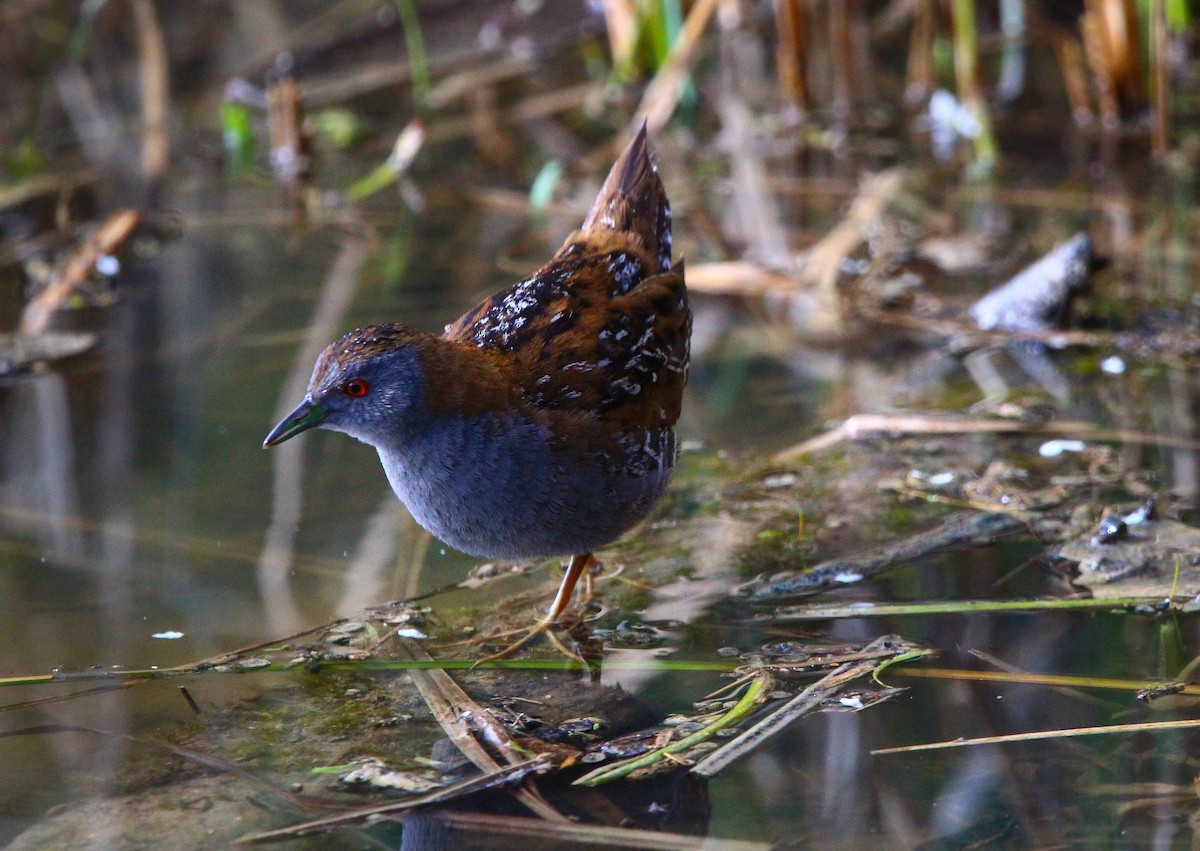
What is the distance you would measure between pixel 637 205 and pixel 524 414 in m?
1.06

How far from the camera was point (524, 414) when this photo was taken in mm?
3211

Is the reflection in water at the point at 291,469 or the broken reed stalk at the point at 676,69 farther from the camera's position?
the broken reed stalk at the point at 676,69

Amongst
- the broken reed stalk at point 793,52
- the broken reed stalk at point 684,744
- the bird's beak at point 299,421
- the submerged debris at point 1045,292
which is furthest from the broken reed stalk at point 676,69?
the broken reed stalk at point 684,744

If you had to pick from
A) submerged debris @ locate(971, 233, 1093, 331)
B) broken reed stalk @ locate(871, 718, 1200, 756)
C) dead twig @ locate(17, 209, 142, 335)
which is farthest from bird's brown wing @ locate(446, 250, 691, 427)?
dead twig @ locate(17, 209, 142, 335)

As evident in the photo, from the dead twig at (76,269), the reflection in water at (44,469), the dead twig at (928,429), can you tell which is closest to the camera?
the reflection in water at (44,469)

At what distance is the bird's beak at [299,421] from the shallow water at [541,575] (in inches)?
19.3

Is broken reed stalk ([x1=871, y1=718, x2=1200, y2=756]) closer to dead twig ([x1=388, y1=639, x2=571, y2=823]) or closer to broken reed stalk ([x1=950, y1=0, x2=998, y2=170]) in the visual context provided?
dead twig ([x1=388, y1=639, x2=571, y2=823])

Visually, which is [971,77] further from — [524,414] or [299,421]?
[299,421]

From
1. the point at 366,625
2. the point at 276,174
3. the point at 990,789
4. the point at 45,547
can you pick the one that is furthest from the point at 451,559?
the point at 276,174

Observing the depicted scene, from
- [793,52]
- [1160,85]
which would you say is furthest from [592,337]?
[793,52]

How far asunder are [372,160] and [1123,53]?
157 inches

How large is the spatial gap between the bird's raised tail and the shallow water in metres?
0.70

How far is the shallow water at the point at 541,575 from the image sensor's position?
2588 millimetres

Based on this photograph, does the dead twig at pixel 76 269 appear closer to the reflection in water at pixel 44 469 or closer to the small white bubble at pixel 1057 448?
the reflection in water at pixel 44 469
